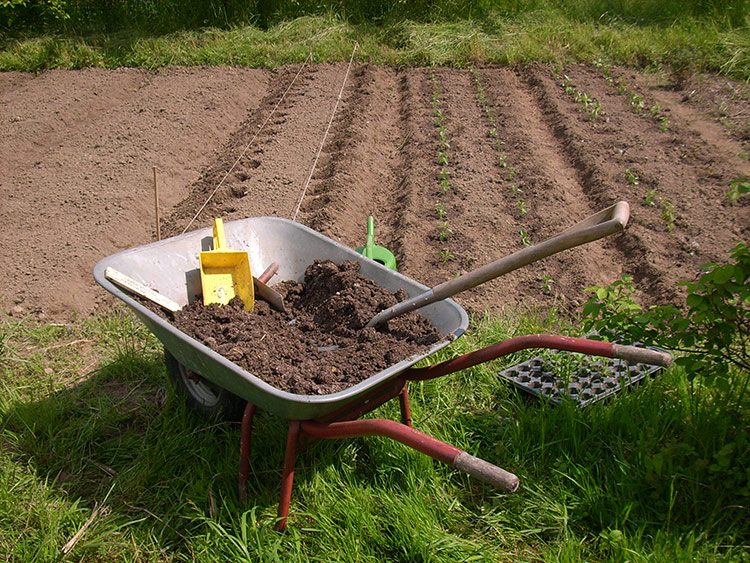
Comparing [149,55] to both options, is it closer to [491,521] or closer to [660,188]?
[660,188]

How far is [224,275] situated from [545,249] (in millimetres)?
1620

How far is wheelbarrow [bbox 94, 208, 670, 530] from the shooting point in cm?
241

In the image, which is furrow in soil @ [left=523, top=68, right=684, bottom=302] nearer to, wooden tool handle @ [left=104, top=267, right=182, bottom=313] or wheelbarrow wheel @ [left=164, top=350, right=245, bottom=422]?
wheelbarrow wheel @ [left=164, top=350, right=245, bottom=422]

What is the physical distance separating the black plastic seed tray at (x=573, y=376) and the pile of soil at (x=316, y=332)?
720mm

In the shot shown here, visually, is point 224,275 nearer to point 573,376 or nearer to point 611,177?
point 573,376

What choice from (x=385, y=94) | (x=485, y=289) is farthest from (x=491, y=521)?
(x=385, y=94)

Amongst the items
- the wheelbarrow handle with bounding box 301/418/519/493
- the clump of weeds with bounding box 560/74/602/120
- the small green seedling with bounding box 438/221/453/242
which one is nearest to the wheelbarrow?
the wheelbarrow handle with bounding box 301/418/519/493

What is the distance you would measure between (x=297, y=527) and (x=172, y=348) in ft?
2.86

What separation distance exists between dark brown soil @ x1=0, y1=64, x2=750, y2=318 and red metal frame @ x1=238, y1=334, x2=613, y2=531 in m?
1.61

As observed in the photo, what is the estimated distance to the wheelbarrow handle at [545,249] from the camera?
89.7 inches

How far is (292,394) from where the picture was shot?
8.10ft

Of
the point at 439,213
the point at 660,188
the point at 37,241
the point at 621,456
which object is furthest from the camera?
the point at 660,188

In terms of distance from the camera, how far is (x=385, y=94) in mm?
8047

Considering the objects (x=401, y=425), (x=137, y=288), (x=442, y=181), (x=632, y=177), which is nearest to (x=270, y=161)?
(x=442, y=181)
